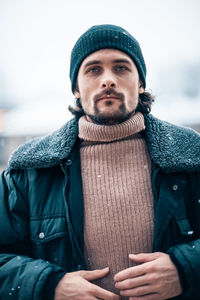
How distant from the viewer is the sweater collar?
5.41 ft

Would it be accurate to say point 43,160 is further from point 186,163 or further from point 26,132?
point 26,132

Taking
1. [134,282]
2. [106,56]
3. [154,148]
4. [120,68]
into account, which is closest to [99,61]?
[106,56]

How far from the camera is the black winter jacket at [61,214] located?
1213 millimetres

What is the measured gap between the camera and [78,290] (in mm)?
1168

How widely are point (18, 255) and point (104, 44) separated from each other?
164 cm

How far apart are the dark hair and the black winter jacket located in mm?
415

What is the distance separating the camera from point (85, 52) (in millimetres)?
1751

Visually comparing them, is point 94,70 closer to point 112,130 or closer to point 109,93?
point 109,93

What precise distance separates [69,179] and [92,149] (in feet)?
1.02

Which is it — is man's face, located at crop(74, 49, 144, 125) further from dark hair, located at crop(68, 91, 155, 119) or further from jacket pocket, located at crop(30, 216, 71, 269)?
jacket pocket, located at crop(30, 216, 71, 269)

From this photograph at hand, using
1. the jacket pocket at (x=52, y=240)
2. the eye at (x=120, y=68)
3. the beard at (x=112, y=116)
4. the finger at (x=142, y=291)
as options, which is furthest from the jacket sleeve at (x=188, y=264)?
→ the eye at (x=120, y=68)

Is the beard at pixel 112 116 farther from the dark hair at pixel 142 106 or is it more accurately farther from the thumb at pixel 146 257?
the thumb at pixel 146 257

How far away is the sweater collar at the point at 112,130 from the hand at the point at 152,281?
88 cm

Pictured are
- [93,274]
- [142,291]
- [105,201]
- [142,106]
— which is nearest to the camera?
[142,291]
